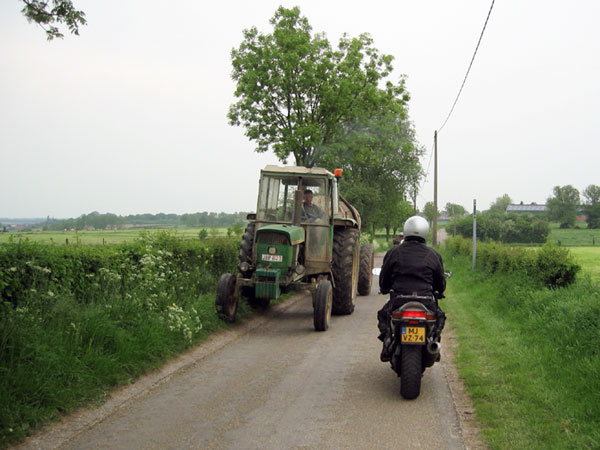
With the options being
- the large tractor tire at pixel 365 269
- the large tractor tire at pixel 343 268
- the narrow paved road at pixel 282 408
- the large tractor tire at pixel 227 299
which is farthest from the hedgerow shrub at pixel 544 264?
the large tractor tire at pixel 227 299

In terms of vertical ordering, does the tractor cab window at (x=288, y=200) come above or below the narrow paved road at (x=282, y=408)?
above

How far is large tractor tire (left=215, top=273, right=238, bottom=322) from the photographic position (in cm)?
980

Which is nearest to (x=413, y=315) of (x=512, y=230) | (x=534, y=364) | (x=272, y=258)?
(x=534, y=364)

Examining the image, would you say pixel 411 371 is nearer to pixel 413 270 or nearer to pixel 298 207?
pixel 413 270

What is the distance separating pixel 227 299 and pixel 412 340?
452cm

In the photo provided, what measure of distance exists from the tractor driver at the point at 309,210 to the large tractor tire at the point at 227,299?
2.03m

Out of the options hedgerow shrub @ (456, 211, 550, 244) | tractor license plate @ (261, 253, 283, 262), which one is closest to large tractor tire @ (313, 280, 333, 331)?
tractor license plate @ (261, 253, 283, 262)

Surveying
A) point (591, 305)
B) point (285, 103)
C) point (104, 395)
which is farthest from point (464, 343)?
point (285, 103)

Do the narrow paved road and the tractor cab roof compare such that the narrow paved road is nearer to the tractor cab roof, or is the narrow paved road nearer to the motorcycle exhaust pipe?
the motorcycle exhaust pipe

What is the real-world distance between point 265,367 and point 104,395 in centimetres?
212

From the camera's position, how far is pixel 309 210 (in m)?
11.4

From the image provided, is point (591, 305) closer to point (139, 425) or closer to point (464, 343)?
point (464, 343)

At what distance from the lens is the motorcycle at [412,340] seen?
5.97 metres

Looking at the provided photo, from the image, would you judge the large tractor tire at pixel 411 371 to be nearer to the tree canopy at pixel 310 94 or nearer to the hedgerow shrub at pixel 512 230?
the tree canopy at pixel 310 94
